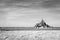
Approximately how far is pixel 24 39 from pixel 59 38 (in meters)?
1.84

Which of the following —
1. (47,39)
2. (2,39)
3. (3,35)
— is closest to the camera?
(2,39)

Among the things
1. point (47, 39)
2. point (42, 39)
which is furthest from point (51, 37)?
point (42, 39)

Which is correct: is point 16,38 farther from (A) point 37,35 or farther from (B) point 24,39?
(A) point 37,35

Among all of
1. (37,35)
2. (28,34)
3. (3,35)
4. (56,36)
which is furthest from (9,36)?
(56,36)

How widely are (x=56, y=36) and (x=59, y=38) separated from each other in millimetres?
175

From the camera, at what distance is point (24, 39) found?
3516 millimetres

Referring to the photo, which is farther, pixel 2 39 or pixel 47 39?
pixel 47 39

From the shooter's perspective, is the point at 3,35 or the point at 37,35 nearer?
the point at 3,35

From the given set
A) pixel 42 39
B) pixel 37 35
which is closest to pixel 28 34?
pixel 37 35

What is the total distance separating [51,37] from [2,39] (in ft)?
8.08

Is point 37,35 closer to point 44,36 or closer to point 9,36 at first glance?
point 44,36

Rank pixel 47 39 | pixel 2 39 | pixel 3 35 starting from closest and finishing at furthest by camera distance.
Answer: pixel 2 39 → pixel 3 35 → pixel 47 39

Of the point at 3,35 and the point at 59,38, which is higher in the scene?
the point at 3,35

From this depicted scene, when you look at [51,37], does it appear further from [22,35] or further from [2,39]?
[2,39]
